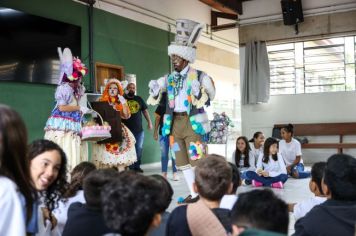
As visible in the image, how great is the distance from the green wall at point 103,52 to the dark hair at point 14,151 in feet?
14.4

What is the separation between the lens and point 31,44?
5.66 metres

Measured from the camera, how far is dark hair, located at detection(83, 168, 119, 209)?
4.92ft

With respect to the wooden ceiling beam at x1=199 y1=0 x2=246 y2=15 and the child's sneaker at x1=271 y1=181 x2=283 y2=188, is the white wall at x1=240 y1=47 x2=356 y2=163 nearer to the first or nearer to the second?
the wooden ceiling beam at x1=199 y1=0 x2=246 y2=15

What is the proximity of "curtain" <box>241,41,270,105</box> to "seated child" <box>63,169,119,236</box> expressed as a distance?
7.70m

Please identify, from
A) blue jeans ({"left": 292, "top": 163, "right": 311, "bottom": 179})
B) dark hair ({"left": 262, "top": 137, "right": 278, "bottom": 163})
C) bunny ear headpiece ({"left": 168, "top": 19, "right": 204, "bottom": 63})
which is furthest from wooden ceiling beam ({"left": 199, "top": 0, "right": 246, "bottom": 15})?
bunny ear headpiece ({"left": 168, "top": 19, "right": 204, "bottom": 63})

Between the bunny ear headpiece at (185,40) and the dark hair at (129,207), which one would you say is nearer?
the dark hair at (129,207)

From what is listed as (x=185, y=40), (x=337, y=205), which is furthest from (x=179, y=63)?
(x=337, y=205)

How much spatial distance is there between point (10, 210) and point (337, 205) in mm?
1196

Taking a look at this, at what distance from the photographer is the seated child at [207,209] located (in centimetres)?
151

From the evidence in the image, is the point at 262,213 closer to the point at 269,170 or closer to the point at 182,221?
the point at 182,221

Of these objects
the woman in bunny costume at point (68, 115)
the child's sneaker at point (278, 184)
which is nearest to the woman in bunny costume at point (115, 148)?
the woman in bunny costume at point (68, 115)

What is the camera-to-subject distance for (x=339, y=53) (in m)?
8.65

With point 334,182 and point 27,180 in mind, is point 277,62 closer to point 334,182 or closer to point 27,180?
point 334,182

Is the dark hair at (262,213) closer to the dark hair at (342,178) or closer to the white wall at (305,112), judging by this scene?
the dark hair at (342,178)
